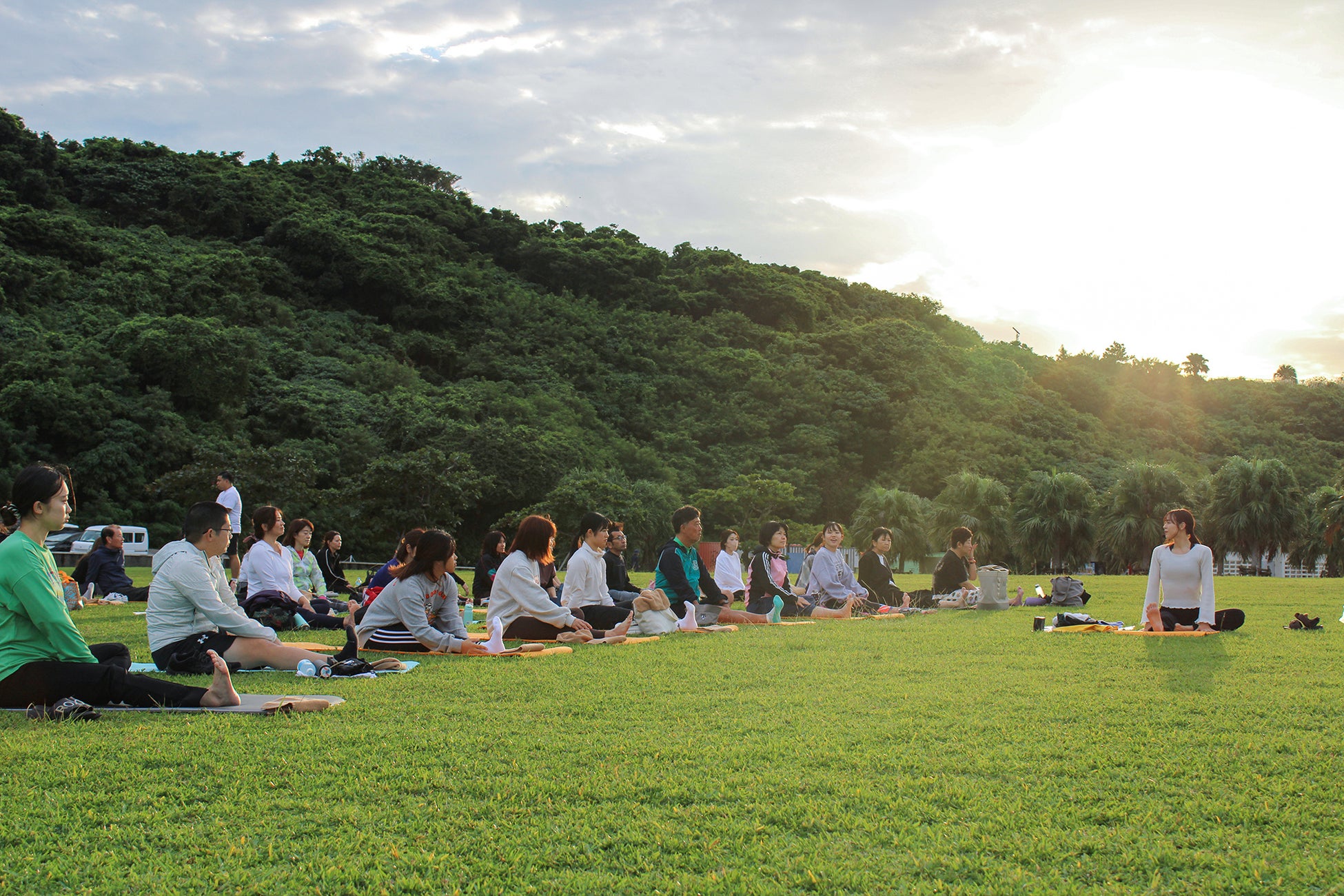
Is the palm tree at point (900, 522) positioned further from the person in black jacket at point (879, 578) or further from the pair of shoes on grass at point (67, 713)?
the pair of shoes on grass at point (67, 713)

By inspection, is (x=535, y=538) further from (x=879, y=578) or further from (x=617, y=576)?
(x=879, y=578)

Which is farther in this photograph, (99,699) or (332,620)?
(332,620)

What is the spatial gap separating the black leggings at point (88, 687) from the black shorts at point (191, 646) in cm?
137

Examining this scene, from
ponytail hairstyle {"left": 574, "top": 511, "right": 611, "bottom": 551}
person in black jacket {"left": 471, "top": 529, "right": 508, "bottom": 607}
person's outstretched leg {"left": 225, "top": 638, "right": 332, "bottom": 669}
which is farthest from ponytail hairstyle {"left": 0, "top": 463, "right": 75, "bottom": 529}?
person in black jacket {"left": 471, "top": 529, "right": 508, "bottom": 607}

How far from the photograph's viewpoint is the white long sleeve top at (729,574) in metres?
13.4

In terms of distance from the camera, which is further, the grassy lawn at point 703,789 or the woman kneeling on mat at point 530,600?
the woman kneeling on mat at point 530,600

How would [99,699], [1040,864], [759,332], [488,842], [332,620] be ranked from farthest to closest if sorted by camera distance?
[759,332], [332,620], [99,699], [488,842], [1040,864]

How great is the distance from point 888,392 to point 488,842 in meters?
53.2

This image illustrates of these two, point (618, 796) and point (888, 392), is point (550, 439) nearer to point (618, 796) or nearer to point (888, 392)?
point (888, 392)

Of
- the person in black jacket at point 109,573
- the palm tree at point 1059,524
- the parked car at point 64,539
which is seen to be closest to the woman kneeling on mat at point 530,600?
the person in black jacket at point 109,573

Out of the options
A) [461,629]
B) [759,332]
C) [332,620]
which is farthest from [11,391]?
[759,332]

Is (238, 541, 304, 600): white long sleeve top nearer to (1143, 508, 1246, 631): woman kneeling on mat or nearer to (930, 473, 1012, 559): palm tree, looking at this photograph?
(1143, 508, 1246, 631): woman kneeling on mat

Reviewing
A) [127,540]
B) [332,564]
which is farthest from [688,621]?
[127,540]

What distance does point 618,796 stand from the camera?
3.74 metres
